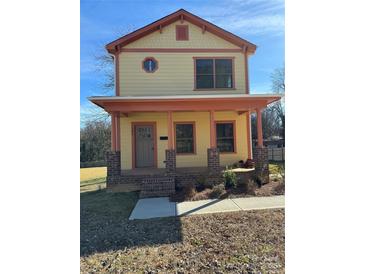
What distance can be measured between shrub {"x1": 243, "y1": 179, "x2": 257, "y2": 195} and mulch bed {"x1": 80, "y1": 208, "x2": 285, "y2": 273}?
1.89m

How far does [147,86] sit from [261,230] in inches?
298

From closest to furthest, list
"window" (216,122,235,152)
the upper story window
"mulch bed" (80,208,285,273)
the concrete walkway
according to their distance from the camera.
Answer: "mulch bed" (80,208,285,273) < the concrete walkway < the upper story window < "window" (216,122,235,152)

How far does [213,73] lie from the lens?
10617 millimetres

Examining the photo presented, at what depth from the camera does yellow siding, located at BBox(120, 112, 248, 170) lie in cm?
1052

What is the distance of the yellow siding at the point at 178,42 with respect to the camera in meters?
10.3

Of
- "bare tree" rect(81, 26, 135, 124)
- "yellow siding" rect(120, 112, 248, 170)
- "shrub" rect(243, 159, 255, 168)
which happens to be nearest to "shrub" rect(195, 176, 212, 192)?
"yellow siding" rect(120, 112, 248, 170)

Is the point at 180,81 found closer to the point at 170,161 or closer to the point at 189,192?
the point at 170,161

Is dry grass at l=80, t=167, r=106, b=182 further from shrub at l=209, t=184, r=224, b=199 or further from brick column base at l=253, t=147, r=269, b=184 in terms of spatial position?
brick column base at l=253, t=147, r=269, b=184

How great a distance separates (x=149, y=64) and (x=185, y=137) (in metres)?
3.56

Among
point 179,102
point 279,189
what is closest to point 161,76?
point 179,102

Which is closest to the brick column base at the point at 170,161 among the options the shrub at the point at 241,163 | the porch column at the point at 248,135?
the shrub at the point at 241,163

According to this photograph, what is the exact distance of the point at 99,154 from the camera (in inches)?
941
